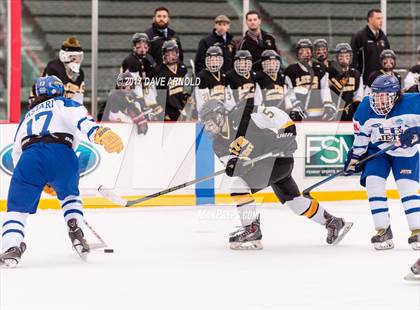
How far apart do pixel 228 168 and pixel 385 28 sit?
4.04m

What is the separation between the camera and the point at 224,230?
314 inches

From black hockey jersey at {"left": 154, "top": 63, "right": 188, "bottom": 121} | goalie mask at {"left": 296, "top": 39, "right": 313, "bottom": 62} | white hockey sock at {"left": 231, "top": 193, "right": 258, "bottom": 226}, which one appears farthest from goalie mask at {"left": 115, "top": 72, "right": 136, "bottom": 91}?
white hockey sock at {"left": 231, "top": 193, "right": 258, "bottom": 226}

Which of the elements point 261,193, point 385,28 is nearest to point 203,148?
point 261,193

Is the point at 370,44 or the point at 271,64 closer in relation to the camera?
the point at 271,64

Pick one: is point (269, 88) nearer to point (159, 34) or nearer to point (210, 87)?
point (210, 87)

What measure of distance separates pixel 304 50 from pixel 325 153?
0.89 m

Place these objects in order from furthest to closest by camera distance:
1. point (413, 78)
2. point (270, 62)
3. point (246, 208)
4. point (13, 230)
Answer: point (413, 78)
point (270, 62)
point (246, 208)
point (13, 230)

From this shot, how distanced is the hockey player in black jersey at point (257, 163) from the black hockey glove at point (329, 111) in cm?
273

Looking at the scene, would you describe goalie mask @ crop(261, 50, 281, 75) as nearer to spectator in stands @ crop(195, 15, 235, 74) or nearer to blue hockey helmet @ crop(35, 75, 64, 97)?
spectator in stands @ crop(195, 15, 235, 74)

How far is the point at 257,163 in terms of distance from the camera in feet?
22.6

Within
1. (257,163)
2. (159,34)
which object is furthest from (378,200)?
(159,34)

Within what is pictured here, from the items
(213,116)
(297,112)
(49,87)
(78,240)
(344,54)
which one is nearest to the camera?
(78,240)

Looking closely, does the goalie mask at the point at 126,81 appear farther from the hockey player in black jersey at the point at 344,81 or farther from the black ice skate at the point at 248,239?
the black ice skate at the point at 248,239

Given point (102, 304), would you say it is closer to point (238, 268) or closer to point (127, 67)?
point (238, 268)
